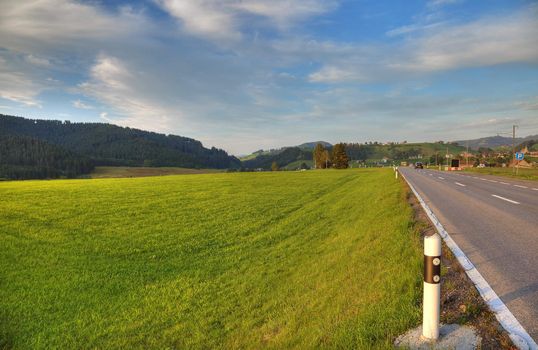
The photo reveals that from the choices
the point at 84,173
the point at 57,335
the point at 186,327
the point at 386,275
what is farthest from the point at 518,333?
the point at 84,173

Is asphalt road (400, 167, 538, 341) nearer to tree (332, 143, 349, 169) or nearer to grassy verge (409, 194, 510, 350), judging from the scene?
grassy verge (409, 194, 510, 350)

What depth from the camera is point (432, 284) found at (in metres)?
4.00

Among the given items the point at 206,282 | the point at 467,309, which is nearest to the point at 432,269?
the point at 467,309

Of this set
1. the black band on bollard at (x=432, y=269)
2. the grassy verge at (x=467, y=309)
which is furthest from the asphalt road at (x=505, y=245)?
the black band on bollard at (x=432, y=269)

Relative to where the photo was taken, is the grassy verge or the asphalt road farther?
the asphalt road

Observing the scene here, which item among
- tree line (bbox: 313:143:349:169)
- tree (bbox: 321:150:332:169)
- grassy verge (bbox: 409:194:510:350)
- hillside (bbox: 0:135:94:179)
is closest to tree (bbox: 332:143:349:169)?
tree line (bbox: 313:143:349:169)

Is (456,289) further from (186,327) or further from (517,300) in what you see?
(186,327)

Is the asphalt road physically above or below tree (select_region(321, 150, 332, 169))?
below

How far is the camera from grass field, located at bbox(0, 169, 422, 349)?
5992 millimetres

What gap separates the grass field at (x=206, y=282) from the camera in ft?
19.7

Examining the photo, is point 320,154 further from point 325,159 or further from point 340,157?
point 340,157

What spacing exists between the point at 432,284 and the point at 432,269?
7.7 inches

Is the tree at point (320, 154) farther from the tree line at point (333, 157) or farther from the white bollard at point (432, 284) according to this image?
the white bollard at point (432, 284)

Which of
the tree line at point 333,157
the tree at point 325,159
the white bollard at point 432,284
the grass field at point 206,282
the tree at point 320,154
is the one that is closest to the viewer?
the white bollard at point 432,284
